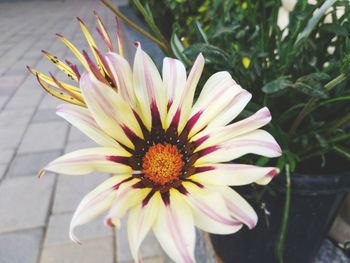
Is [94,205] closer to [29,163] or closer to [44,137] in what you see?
[29,163]

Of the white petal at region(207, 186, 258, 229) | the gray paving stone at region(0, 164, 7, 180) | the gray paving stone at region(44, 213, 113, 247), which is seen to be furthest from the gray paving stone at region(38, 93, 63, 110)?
the white petal at region(207, 186, 258, 229)

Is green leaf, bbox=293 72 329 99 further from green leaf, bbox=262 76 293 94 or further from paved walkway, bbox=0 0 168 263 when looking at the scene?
paved walkway, bbox=0 0 168 263

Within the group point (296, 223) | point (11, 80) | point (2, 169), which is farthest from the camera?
point (11, 80)

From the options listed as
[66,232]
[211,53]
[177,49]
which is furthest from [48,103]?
[211,53]


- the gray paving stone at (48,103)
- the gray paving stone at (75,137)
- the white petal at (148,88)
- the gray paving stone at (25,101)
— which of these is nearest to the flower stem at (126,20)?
the white petal at (148,88)

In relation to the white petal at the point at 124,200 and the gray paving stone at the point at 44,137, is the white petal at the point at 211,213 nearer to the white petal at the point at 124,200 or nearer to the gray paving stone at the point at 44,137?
the white petal at the point at 124,200

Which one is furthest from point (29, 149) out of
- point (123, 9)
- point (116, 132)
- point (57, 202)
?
point (123, 9)
